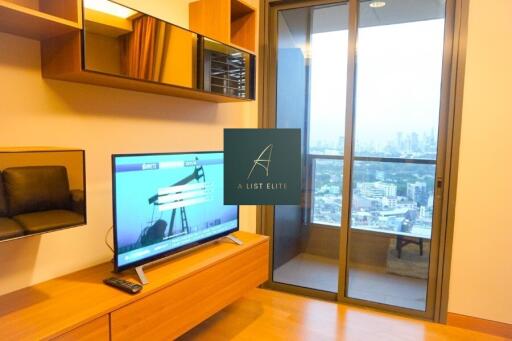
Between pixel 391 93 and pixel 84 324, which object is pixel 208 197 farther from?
pixel 391 93

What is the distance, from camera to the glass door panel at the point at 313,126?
2.99m

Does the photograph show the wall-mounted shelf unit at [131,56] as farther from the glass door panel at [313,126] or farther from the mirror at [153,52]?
the glass door panel at [313,126]

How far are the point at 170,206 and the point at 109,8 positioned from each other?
1.06 meters

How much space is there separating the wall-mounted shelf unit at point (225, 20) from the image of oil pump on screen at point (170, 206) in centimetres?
95

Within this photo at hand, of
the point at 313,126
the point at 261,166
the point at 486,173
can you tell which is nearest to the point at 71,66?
the point at 261,166

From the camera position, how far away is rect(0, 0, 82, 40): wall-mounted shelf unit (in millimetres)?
1357

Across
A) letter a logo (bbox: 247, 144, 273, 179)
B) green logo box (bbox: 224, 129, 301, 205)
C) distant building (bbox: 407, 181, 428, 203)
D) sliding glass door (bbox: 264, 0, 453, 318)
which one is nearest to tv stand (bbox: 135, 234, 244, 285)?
green logo box (bbox: 224, 129, 301, 205)

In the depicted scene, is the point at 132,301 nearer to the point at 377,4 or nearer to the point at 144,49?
the point at 144,49

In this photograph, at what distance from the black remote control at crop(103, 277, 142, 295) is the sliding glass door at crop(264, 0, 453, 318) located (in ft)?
5.69

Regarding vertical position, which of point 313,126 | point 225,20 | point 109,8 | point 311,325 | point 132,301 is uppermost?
point 225,20

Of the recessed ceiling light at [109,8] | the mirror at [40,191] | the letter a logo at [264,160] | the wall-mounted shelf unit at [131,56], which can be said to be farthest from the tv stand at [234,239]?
the recessed ceiling light at [109,8]

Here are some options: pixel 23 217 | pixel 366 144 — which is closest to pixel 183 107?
pixel 23 217

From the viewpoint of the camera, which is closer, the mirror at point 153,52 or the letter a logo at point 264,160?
the mirror at point 153,52

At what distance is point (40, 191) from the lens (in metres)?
1.52
